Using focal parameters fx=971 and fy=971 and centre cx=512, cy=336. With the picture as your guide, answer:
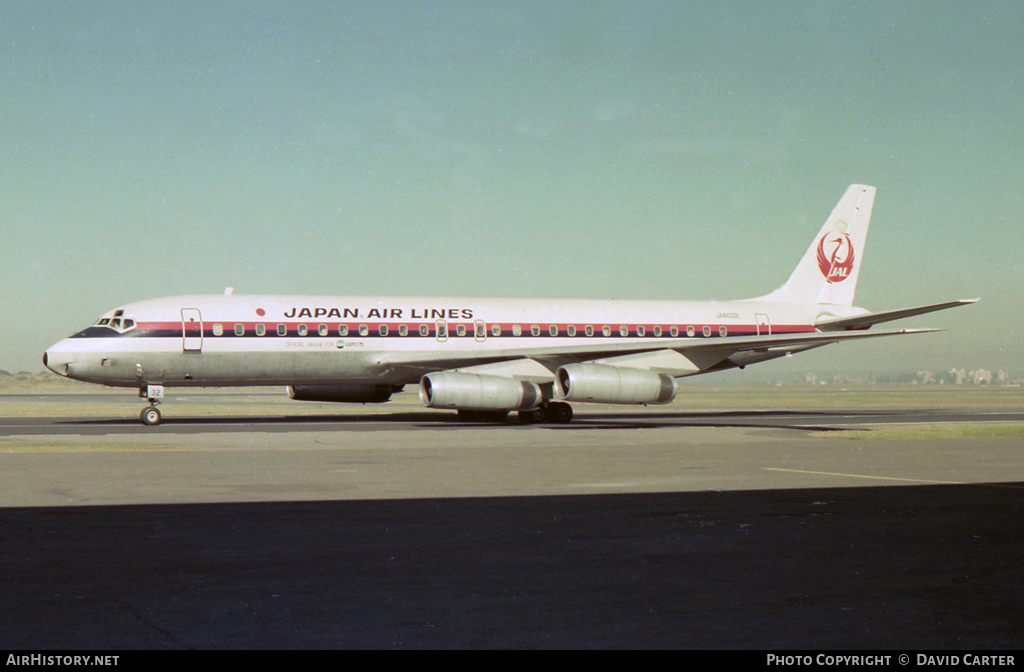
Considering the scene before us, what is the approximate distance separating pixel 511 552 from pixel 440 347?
24229 mm

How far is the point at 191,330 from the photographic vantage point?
29344mm

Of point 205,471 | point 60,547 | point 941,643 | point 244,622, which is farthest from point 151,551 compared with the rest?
point 205,471

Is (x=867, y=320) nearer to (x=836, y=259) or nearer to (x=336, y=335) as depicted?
(x=836, y=259)

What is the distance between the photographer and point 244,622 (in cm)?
576

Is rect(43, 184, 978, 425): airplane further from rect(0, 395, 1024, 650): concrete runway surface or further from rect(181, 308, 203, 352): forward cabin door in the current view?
rect(0, 395, 1024, 650): concrete runway surface

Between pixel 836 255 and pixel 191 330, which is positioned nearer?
pixel 191 330

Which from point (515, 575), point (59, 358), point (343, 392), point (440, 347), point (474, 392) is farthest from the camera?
point (343, 392)

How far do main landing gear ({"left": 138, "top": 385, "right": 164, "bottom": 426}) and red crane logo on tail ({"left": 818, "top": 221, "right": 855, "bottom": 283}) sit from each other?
1015 inches

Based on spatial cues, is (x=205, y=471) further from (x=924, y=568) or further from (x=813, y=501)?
(x=924, y=568)

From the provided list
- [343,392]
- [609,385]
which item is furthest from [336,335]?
[609,385]

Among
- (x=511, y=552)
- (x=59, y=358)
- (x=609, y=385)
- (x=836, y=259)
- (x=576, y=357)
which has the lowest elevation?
(x=511, y=552)

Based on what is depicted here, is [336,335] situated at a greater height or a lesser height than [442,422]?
greater

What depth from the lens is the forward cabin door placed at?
96.0ft
